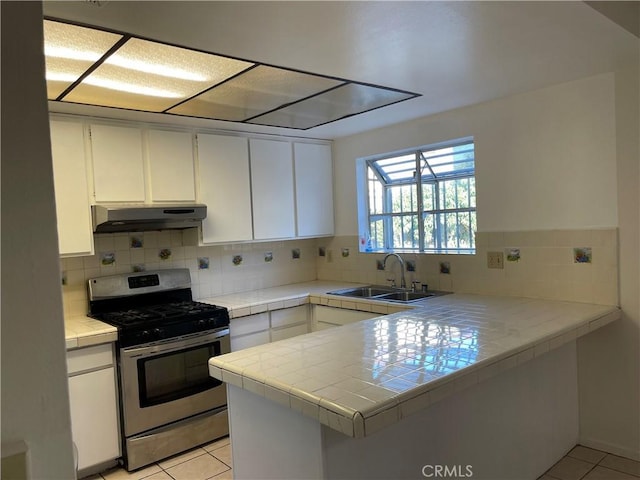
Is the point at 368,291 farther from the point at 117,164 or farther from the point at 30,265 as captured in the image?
the point at 30,265

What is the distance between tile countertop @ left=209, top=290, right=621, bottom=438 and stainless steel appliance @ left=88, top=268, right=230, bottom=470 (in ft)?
3.45

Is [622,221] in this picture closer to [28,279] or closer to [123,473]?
[28,279]

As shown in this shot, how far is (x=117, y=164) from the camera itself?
3008 millimetres

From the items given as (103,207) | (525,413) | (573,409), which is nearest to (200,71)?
(103,207)

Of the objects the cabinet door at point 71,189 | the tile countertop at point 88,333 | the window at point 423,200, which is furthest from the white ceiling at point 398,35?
the tile countertop at point 88,333

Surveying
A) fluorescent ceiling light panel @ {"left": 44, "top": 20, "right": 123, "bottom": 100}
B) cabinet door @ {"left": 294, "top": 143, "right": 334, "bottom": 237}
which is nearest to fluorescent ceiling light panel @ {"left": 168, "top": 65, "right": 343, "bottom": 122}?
fluorescent ceiling light panel @ {"left": 44, "top": 20, "right": 123, "bottom": 100}

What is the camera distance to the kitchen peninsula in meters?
1.55

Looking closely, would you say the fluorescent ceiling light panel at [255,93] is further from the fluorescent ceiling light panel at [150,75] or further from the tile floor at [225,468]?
the tile floor at [225,468]

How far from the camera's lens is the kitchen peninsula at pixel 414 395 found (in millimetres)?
1548

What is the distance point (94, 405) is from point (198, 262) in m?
1.32

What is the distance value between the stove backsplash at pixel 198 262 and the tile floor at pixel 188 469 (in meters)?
1.09

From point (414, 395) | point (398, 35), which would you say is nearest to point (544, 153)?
point (398, 35)

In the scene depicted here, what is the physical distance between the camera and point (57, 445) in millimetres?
729

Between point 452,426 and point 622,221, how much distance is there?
60.3 inches
